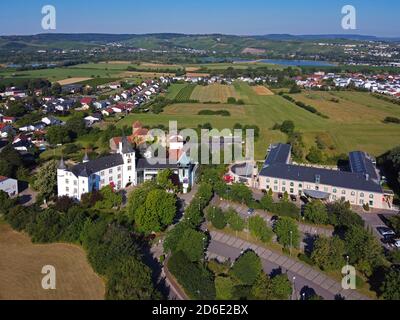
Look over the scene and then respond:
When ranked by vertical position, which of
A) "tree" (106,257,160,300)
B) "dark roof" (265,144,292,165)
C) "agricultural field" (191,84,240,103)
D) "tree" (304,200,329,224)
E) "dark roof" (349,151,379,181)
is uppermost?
"agricultural field" (191,84,240,103)

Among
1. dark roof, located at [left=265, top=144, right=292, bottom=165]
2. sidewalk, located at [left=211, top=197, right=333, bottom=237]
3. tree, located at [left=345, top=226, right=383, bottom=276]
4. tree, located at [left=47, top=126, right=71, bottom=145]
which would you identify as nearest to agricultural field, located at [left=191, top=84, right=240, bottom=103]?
tree, located at [left=47, top=126, right=71, bottom=145]

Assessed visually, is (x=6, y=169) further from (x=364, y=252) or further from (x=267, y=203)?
(x=364, y=252)

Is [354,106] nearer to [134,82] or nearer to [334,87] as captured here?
[334,87]

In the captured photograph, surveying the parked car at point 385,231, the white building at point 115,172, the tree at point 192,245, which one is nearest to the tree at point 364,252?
the parked car at point 385,231

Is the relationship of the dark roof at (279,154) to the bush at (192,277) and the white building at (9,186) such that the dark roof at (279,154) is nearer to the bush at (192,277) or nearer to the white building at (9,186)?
the bush at (192,277)

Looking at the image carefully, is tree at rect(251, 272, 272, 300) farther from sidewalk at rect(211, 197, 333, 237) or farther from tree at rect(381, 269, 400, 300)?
sidewalk at rect(211, 197, 333, 237)
